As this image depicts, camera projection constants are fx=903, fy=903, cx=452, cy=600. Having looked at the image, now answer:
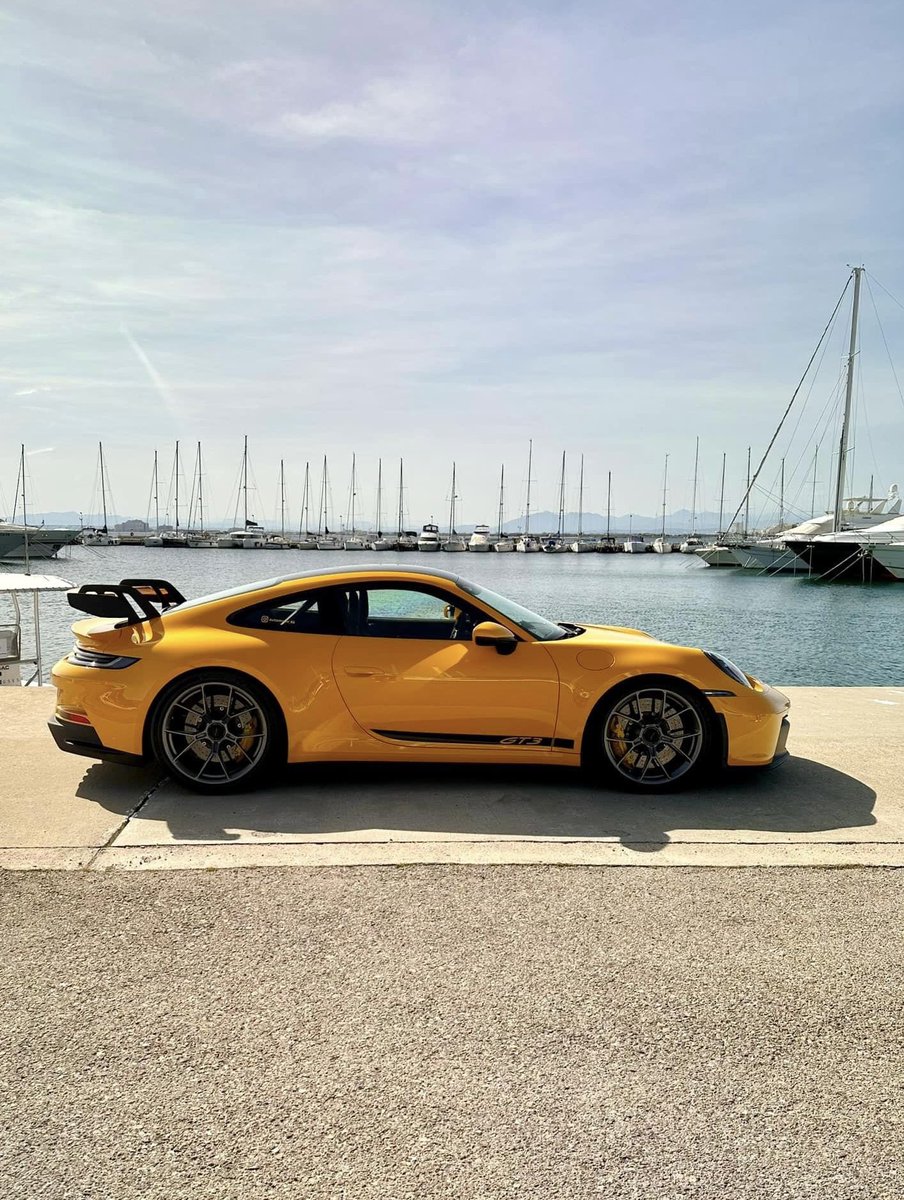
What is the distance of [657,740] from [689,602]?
38.9 m

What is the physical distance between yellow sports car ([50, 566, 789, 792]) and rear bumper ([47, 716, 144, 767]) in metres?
0.01

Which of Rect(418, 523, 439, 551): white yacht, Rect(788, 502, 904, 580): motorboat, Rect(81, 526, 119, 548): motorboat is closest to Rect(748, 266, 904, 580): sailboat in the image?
Rect(788, 502, 904, 580): motorboat

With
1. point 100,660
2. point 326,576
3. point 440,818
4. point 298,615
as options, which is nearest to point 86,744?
point 100,660

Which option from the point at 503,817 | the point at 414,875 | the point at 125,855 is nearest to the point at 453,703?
the point at 503,817

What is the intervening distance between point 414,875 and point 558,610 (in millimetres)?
35760

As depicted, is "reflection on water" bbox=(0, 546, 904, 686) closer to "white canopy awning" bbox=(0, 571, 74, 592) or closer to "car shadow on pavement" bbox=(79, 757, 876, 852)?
"car shadow on pavement" bbox=(79, 757, 876, 852)

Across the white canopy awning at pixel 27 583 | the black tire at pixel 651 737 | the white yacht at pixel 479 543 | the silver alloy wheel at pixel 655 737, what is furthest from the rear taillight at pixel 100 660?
the white yacht at pixel 479 543

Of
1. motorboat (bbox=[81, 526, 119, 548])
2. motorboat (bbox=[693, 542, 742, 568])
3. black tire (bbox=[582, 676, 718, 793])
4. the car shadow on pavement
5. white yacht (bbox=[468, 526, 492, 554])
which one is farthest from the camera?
motorboat (bbox=[81, 526, 119, 548])

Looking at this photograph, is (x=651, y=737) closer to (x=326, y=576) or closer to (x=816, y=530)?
(x=326, y=576)

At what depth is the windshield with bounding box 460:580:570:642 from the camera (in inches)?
211

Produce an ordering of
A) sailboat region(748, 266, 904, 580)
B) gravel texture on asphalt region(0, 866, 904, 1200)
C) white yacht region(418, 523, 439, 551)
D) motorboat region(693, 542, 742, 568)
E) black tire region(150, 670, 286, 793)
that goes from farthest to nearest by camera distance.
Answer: white yacht region(418, 523, 439, 551) < motorboat region(693, 542, 742, 568) < sailboat region(748, 266, 904, 580) < black tire region(150, 670, 286, 793) < gravel texture on asphalt region(0, 866, 904, 1200)

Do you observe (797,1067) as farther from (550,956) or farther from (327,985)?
(327,985)

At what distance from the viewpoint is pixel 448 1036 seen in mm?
2680

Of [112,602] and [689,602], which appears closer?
[112,602]
